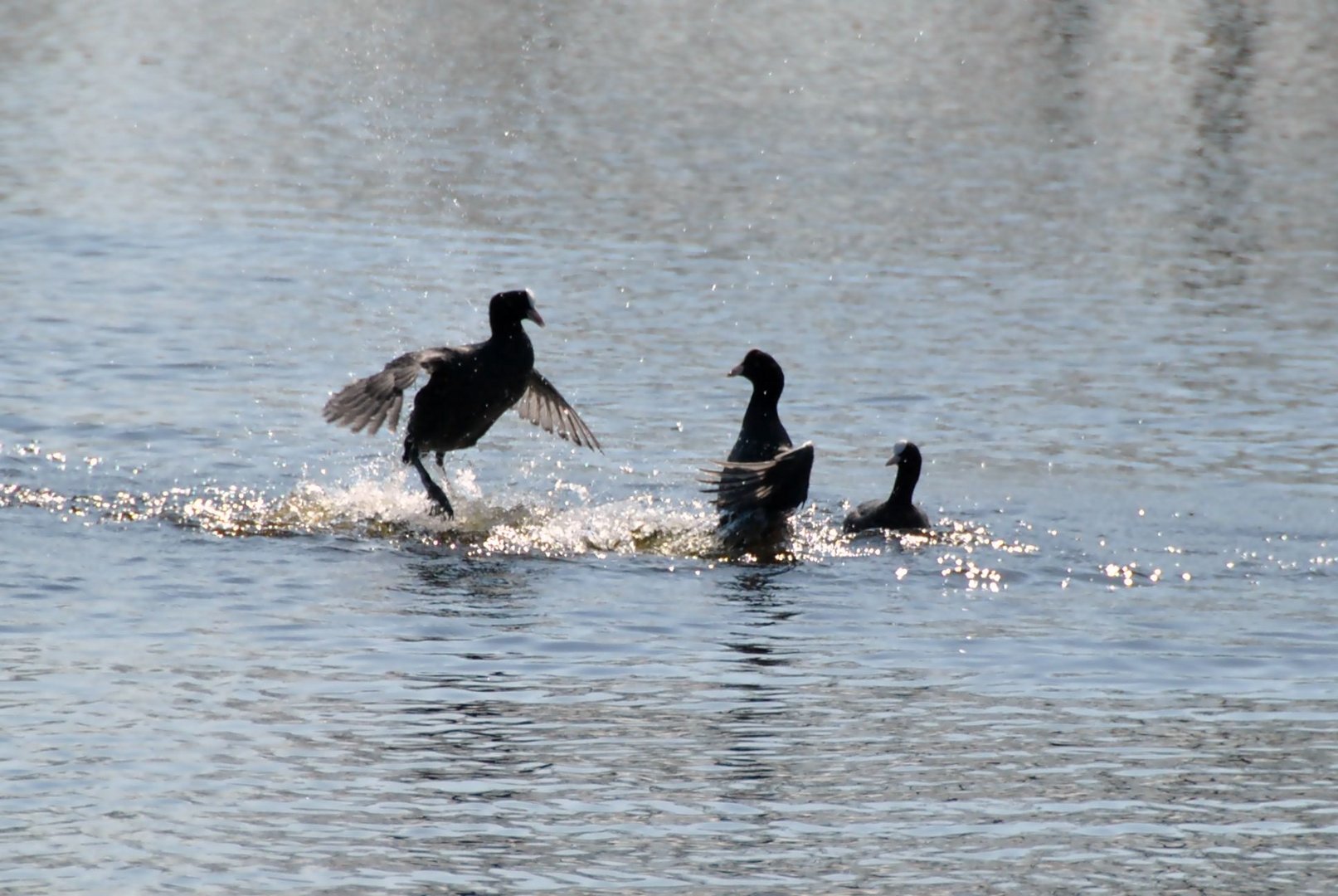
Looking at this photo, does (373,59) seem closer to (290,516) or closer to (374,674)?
(290,516)

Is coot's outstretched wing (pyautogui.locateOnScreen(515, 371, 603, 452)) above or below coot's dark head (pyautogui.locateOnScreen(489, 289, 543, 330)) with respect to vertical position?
below

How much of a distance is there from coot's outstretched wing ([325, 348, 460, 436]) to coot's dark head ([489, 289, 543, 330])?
70 centimetres

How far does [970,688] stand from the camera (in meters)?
8.47

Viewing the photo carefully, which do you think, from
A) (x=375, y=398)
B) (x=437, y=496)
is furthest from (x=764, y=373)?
(x=375, y=398)

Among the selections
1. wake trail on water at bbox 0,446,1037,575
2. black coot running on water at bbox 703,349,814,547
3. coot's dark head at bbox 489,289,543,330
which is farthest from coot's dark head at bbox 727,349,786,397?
coot's dark head at bbox 489,289,543,330

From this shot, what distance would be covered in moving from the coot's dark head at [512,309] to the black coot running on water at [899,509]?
2.21m

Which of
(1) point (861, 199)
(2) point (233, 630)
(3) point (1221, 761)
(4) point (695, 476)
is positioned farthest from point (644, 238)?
(3) point (1221, 761)

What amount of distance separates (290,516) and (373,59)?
23531 millimetres

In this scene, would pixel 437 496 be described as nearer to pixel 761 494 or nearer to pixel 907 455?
pixel 761 494

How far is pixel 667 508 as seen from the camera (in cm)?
1194

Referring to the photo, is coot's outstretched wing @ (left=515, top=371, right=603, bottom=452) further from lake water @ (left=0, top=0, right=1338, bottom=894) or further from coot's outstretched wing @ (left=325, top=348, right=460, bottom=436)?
coot's outstretched wing @ (left=325, top=348, right=460, bottom=436)

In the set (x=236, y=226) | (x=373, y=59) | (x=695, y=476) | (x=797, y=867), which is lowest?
(x=797, y=867)

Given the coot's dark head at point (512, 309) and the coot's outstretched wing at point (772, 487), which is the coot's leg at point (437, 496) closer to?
the coot's dark head at point (512, 309)

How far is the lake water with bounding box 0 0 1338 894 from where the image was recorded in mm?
6820
